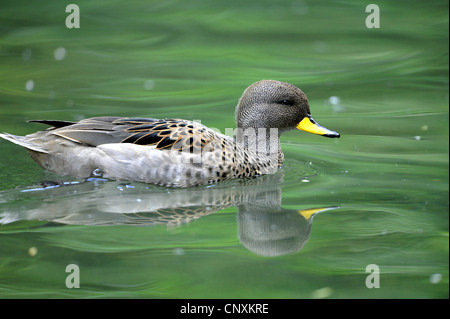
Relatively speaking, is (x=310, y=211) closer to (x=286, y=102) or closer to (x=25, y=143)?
(x=286, y=102)

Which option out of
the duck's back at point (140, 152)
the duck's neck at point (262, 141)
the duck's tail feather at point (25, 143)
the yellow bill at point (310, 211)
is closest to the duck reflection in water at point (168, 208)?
the yellow bill at point (310, 211)

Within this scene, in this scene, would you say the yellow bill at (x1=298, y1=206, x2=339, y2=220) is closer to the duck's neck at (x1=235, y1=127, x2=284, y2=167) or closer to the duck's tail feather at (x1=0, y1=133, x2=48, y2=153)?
the duck's neck at (x1=235, y1=127, x2=284, y2=167)

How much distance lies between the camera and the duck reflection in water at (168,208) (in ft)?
22.0

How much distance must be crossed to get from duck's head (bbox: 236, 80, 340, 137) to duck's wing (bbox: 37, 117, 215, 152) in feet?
2.12

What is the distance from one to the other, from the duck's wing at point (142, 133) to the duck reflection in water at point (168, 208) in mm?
492

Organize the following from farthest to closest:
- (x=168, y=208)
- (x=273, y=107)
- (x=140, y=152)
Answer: (x=273, y=107) → (x=140, y=152) → (x=168, y=208)

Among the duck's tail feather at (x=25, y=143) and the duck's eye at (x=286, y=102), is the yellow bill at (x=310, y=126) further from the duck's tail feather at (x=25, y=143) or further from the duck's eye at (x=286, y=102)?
the duck's tail feather at (x=25, y=143)

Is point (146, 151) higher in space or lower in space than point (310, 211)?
higher

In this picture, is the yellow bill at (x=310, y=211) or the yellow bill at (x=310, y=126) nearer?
the yellow bill at (x=310, y=211)

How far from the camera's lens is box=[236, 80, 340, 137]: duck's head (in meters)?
8.43

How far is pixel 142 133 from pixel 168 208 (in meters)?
1.17

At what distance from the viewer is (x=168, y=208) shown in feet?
23.4

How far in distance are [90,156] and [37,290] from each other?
2.44 m

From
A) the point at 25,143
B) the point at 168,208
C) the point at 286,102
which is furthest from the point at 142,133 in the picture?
the point at 286,102
